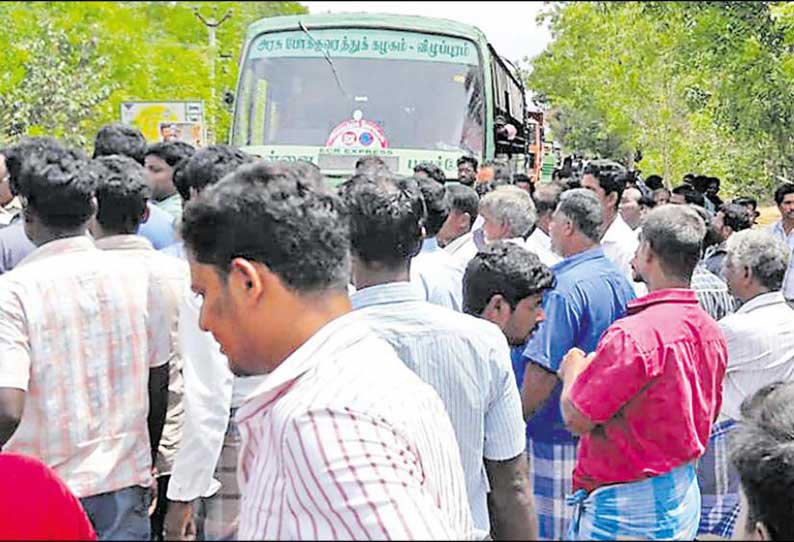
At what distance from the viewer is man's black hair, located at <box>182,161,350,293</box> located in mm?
1411

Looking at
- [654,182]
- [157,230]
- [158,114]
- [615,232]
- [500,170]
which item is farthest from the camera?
[158,114]

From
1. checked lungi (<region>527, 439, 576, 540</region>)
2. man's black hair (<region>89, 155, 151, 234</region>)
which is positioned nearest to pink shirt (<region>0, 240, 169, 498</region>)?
man's black hair (<region>89, 155, 151, 234</region>)

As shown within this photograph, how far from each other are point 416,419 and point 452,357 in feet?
4.14

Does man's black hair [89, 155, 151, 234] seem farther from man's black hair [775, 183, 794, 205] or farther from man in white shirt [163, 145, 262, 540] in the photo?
man's black hair [775, 183, 794, 205]

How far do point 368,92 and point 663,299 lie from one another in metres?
5.50

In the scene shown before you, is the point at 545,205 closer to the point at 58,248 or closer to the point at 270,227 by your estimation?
the point at 58,248

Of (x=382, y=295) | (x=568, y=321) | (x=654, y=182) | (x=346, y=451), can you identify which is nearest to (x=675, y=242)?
(x=568, y=321)

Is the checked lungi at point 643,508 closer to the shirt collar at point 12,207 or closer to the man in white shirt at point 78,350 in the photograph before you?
the man in white shirt at point 78,350

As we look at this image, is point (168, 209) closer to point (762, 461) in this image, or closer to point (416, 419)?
point (762, 461)

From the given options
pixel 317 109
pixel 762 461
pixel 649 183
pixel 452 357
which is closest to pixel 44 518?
pixel 452 357

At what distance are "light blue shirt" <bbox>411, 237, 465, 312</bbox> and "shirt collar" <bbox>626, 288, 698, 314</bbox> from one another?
2.43ft

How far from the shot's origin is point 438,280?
383 centimetres

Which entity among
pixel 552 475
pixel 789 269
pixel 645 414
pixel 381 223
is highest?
pixel 381 223

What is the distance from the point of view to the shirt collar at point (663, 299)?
3160mm
